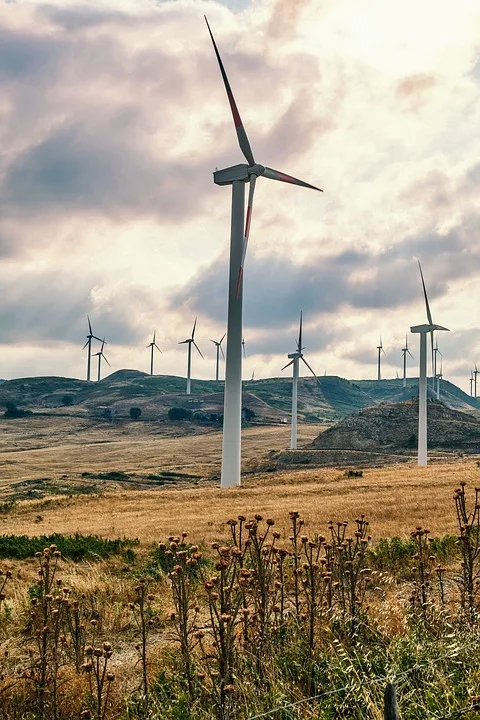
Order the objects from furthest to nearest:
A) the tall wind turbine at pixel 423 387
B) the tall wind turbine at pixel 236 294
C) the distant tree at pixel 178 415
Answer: the distant tree at pixel 178 415, the tall wind turbine at pixel 423 387, the tall wind turbine at pixel 236 294

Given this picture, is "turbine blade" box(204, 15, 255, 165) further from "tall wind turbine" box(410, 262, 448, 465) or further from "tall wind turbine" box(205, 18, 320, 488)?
"tall wind turbine" box(410, 262, 448, 465)

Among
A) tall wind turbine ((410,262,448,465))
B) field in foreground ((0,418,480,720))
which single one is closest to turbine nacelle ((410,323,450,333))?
tall wind turbine ((410,262,448,465))

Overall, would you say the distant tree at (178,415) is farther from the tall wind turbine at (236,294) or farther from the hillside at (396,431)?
the tall wind turbine at (236,294)

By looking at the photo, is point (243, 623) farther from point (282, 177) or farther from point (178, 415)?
point (178, 415)

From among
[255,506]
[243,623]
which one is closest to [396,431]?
[255,506]

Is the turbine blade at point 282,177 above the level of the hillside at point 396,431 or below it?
above

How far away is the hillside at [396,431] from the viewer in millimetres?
119562

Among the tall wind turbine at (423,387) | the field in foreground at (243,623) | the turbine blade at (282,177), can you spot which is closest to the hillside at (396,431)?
the tall wind turbine at (423,387)

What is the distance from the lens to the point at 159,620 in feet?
45.6

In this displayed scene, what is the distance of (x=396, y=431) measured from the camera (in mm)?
125562

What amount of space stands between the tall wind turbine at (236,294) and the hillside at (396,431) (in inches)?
2633

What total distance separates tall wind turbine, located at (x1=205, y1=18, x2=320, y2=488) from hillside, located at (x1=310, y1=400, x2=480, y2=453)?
66.9 metres

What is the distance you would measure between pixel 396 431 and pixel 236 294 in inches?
3053

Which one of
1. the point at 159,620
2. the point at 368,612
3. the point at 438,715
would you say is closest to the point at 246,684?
the point at 438,715
